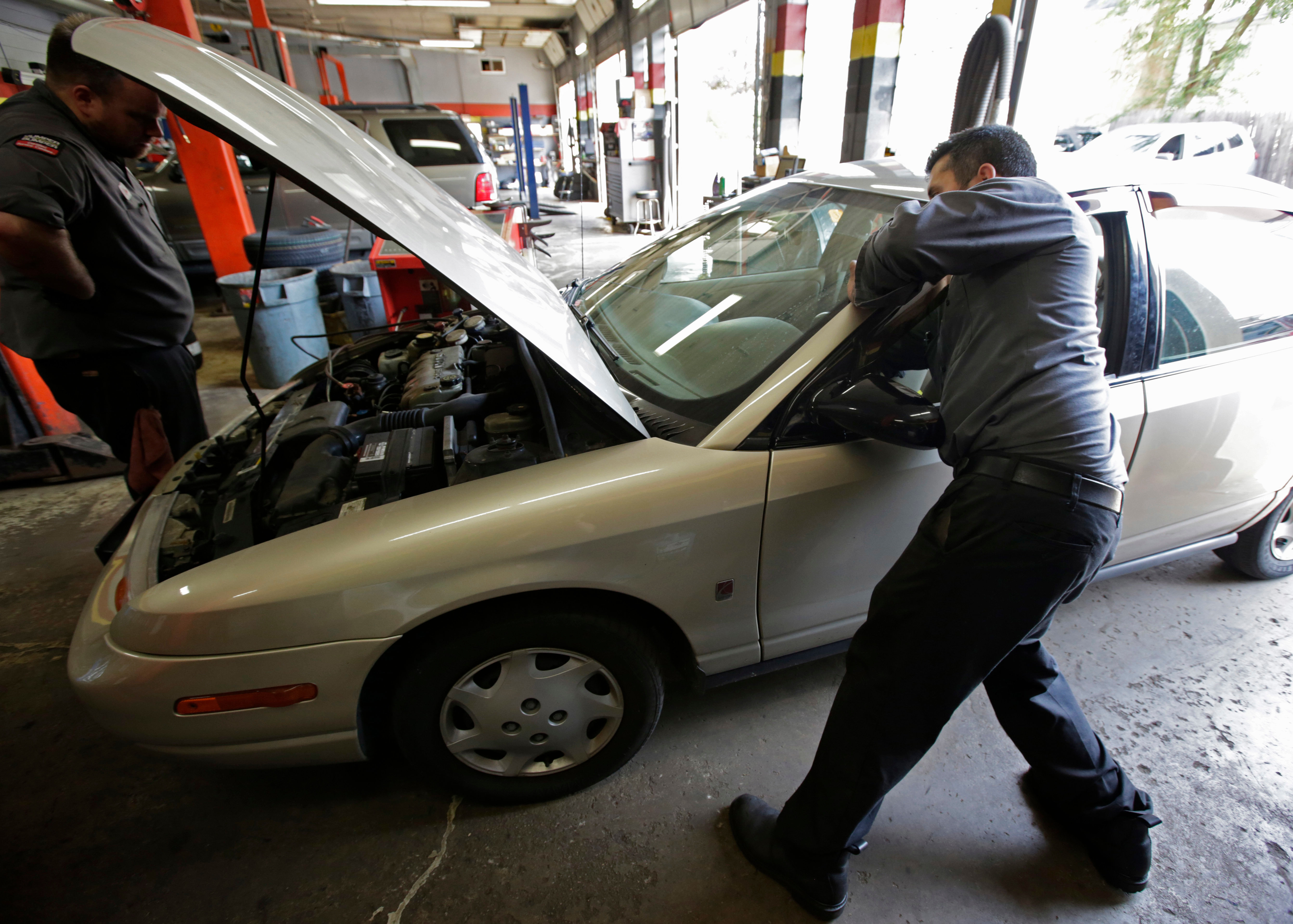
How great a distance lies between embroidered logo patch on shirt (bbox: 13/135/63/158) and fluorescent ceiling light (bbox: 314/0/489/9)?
15750 millimetres

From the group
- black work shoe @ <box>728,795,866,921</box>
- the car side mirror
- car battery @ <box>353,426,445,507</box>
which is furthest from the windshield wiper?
black work shoe @ <box>728,795,866,921</box>

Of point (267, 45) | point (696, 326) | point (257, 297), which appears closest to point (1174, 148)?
point (696, 326)

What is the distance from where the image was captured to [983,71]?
2.52 meters

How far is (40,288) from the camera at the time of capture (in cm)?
203

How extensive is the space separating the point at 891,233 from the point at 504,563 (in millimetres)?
1023

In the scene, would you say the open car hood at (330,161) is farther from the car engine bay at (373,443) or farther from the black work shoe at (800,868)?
the black work shoe at (800,868)

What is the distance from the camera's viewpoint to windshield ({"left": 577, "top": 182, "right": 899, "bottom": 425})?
156 centimetres

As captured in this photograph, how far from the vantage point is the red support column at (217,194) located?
4840mm

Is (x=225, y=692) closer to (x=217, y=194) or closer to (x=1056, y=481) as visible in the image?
(x=1056, y=481)

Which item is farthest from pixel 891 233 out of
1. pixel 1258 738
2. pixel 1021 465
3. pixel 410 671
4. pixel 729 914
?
pixel 1258 738

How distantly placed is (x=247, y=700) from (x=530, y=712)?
60cm

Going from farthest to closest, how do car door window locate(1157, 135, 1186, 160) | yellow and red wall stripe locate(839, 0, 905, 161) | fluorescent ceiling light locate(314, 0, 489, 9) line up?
fluorescent ceiling light locate(314, 0, 489, 9)
car door window locate(1157, 135, 1186, 160)
yellow and red wall stripe locate(839, 0, 905, 161)

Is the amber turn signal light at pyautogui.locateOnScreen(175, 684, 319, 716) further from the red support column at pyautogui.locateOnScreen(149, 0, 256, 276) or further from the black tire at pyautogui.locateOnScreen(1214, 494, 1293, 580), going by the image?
the red support column at pyautogui.locateOnScreen(149, 0, 256, 276)

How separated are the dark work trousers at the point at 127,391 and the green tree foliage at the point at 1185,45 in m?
6.36
